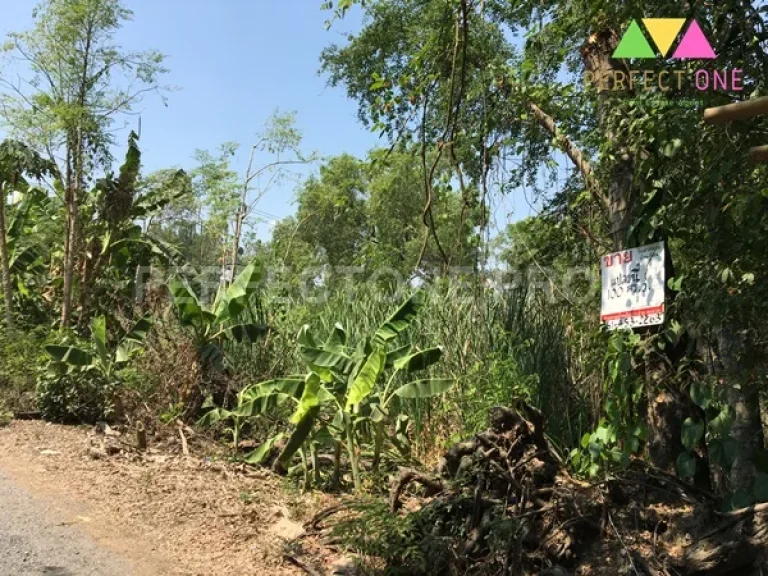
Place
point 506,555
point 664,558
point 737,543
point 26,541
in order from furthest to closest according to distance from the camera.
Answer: point 26,541 → point 506,555 → point 664,558 → point 737,543

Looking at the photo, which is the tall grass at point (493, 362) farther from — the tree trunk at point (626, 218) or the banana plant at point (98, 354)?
the banana plant at point (98, 354)

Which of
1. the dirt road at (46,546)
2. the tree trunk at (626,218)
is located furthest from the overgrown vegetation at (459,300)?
the dirt road at (46,546)

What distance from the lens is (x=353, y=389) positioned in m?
6.49

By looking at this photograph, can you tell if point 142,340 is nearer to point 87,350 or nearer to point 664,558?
point 87,350

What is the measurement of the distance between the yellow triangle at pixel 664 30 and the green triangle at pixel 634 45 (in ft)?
0.49

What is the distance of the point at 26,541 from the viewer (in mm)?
4680

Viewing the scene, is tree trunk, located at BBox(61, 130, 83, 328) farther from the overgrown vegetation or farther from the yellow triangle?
the yellow triangle

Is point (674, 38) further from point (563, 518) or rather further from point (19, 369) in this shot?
point (19, 369)

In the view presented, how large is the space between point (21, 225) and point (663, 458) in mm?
13456

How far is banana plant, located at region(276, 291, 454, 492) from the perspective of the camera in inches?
256

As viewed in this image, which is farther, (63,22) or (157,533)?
(63,22)

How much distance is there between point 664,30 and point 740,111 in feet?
6.12

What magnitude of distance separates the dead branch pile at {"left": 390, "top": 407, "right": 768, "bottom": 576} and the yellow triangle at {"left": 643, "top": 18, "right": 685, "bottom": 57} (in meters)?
2.44

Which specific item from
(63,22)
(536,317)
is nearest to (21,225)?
(63,22)
